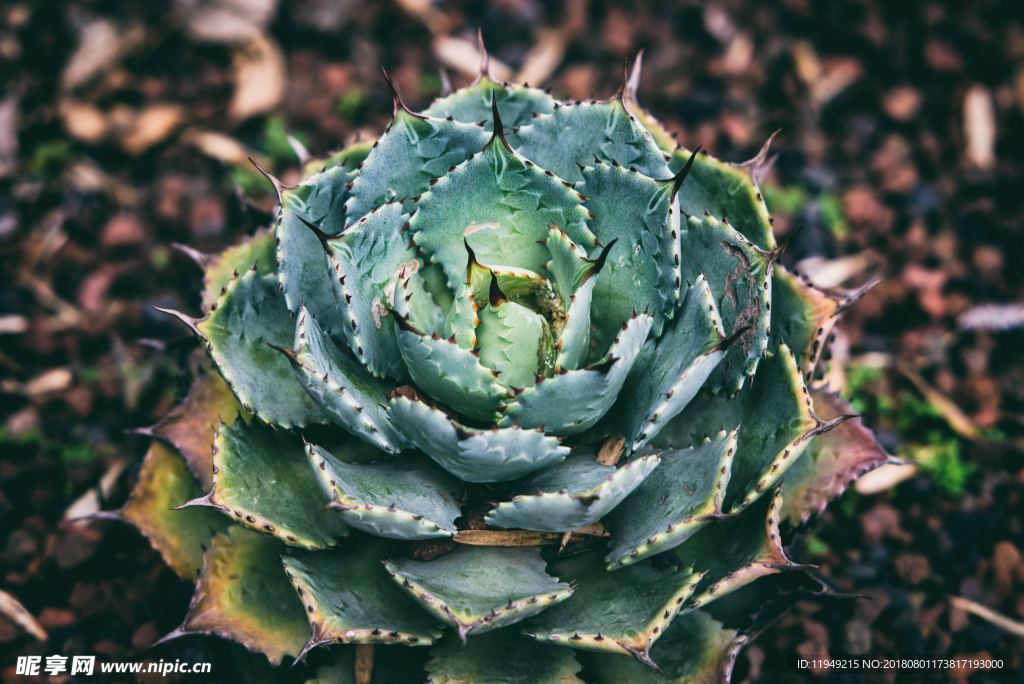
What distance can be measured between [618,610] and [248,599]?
33.2 inches

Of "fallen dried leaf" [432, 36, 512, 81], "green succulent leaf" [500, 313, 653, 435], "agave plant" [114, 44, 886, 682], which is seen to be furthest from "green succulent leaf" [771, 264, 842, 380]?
"fallen dried leaf" [432, 36, 512, 81]

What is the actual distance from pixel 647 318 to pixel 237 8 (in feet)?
8.76

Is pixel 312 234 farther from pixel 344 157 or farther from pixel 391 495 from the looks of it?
pixel 391 495

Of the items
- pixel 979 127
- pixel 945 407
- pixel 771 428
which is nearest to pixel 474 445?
pixel 771 428

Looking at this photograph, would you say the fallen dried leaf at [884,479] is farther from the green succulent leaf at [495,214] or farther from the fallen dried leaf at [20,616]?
the fallen dried leaf at [20,616]

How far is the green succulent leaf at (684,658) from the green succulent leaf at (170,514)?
3.27ft

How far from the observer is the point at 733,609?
196cm

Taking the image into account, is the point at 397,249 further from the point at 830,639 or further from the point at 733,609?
the point at 830,639

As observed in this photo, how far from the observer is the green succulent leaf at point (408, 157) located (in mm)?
1892

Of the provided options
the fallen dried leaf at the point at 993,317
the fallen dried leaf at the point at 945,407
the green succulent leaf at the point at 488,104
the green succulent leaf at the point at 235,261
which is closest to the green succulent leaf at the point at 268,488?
the green succulent leaf at the point at 235,261

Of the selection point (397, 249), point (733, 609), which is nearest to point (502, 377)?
point (397, 249)

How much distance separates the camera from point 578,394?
1619 millimetres

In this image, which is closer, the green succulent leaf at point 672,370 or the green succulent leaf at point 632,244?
the green succulent leaf at point 672,370

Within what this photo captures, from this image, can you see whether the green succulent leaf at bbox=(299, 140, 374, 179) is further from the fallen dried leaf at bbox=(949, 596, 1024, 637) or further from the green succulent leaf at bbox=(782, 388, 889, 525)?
the fallen dried leaf at bbox=(949, 596, 1024, 637)
